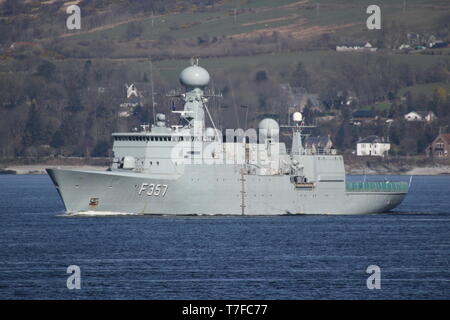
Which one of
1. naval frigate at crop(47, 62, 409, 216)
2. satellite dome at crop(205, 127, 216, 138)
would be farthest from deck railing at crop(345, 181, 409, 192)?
satellite dome at crop(205, 127, 216, 138)

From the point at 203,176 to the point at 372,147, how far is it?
259ft

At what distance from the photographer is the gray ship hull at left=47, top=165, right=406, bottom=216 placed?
48594 millimetres

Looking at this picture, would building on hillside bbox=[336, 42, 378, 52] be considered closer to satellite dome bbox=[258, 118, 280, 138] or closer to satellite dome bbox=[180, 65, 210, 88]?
satellite dome bbox=[258, 118, 280, 138]

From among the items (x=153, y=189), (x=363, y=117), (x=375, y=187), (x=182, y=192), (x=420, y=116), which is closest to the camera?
(x=153, y=189)

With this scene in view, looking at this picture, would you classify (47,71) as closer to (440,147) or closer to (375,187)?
(440,147)

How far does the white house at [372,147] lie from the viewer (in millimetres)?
125688

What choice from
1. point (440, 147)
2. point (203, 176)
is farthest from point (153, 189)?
point (440, 147)

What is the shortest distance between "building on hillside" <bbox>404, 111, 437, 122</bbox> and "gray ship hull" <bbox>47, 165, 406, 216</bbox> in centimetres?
8199

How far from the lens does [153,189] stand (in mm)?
48938

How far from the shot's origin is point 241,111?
79.2 m

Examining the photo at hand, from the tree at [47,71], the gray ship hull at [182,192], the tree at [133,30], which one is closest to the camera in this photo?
the gray ship hull at [182,192]

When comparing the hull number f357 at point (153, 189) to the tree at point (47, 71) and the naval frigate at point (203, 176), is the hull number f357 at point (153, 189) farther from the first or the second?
the tree at point (47, 71)

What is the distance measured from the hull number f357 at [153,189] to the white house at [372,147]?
7917 cm

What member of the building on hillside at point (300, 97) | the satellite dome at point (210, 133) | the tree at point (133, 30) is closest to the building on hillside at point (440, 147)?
the building on hillside at point (300, 97)
